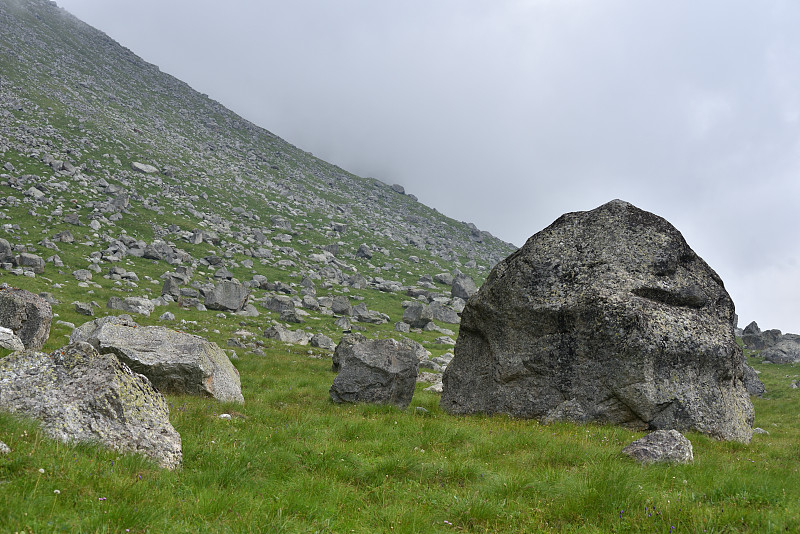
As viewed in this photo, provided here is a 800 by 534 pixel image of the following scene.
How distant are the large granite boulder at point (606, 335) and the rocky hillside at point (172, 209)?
2402 cm

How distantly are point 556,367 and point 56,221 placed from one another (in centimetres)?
5655

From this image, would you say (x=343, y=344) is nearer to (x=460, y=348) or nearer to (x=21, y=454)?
(x=460, y=348)

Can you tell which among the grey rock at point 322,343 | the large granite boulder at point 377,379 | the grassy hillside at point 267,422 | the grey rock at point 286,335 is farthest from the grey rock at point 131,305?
the large granite boulder at point 377,379

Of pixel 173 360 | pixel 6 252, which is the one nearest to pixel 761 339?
pixel 173 360

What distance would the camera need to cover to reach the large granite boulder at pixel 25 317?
60.0 ft

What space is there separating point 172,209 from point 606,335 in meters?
73.0

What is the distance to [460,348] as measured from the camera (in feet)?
54.4

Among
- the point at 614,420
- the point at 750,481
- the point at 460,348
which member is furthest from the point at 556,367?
the point at 750,481

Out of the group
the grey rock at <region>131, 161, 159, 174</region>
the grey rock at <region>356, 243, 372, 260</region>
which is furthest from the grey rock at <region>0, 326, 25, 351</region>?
the grey rock at <region>131, 161, 159, 174</region>

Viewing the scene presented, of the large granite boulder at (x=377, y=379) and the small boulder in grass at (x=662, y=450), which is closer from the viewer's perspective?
the small boulder in grass at (x=662, y=450)

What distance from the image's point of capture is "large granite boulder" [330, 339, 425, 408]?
16016 mm

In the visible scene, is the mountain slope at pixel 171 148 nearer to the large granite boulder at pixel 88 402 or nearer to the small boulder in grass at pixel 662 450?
the large granite boulder at pixel 88 402

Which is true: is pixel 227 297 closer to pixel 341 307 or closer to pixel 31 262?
pixel 341 307

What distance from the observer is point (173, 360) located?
14.9 metres
